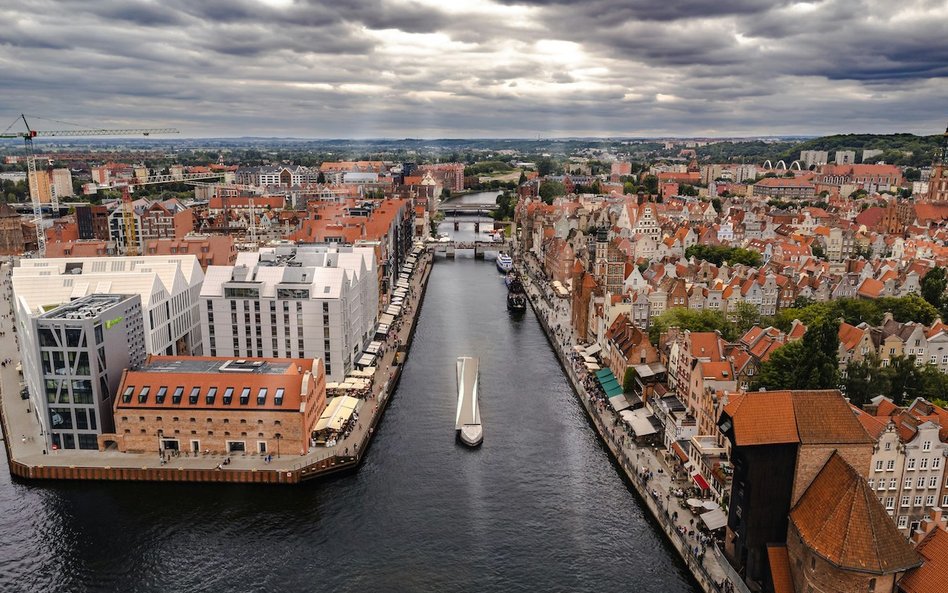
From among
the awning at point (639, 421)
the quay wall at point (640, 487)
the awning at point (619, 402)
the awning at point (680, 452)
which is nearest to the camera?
the quay wall at point (640, 487)

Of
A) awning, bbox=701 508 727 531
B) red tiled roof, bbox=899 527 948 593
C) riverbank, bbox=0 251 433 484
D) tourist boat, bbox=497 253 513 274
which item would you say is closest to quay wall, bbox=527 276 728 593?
awning, bbox=701 508 727 531

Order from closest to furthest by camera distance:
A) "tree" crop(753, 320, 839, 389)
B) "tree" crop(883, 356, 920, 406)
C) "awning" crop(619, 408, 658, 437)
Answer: "tree" crop(753, 320, 839, 389), "tree" crop(883, 356, 920, 406), "awning" crop(619, 408, 658, 437)

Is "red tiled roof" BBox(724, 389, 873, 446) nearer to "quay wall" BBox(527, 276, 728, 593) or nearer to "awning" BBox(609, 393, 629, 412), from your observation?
"quay wall" BBox(527, 276, 728, 593)

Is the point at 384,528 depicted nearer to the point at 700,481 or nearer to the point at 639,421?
the point at 700,481

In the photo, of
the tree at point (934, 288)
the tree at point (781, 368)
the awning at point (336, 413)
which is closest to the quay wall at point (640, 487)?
the tree at point (781, 368)

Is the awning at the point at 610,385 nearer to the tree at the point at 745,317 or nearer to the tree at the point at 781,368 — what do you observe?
the tree at the point at 781,368

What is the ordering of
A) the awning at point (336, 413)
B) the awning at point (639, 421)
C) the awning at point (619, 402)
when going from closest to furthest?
the awning at point (639, 421) → the awning at point (336, 413) → the awning at point (619, 402)
